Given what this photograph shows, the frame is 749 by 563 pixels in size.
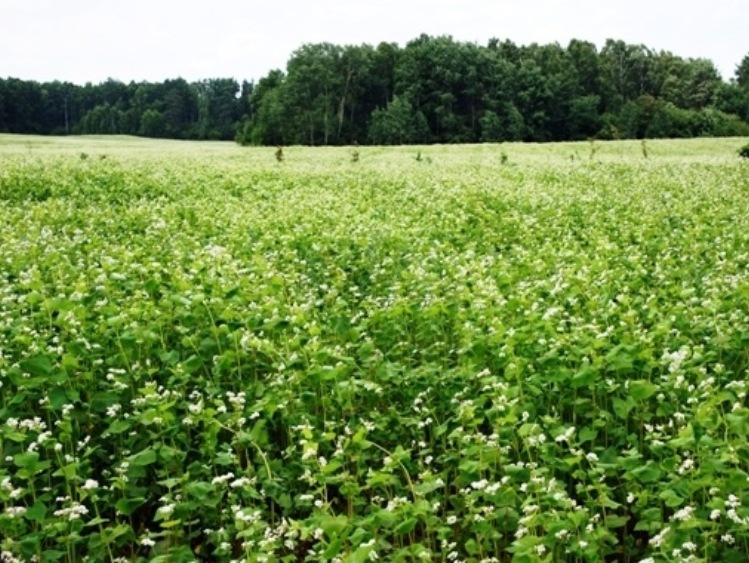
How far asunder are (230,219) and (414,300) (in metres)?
7.05

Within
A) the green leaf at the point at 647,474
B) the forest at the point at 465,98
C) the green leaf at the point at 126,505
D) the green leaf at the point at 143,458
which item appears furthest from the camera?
the forest at the point at 465,98

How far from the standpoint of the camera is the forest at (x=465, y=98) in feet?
287

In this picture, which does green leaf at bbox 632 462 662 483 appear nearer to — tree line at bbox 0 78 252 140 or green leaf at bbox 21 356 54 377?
green leaf at bbox 21 356 54 377

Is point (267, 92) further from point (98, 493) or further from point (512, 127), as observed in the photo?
point (98, 493)

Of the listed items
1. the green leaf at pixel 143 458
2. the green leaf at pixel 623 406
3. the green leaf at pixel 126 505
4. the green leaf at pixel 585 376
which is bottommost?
the green leaf at pixel 126 505

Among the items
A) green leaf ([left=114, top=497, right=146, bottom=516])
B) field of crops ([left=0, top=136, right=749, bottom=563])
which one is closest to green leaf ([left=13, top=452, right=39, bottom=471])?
field of crops ([left=0, top=136, right=749, bottom=563])

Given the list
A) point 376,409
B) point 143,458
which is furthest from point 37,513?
point 376,409

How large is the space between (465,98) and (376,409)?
305 feet

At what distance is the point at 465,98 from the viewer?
95.1 metres

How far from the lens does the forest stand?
3450 inches

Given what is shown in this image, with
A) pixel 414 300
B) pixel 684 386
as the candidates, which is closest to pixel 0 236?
pixel 414 300

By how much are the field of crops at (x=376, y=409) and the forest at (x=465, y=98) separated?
7889 centimetres

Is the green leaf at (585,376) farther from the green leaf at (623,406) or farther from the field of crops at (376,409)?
the green leaf at (623,406)

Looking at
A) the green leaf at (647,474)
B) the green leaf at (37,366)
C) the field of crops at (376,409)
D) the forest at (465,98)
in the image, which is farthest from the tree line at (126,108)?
the green leaf at (647,474)
